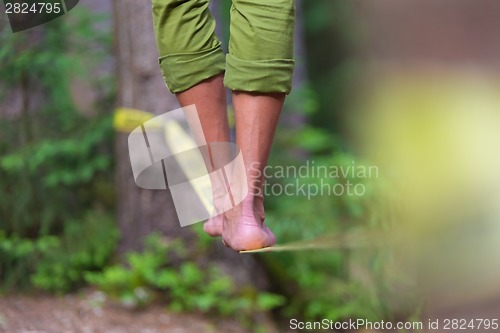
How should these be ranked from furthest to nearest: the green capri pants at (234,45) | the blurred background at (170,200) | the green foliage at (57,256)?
the green foliage at (57,256)
the blurred background at (170,200)
the green capri pants at (234,45)

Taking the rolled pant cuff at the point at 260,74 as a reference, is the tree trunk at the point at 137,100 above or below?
below

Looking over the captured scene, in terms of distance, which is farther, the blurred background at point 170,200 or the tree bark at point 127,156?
the tree bark at point 127,156

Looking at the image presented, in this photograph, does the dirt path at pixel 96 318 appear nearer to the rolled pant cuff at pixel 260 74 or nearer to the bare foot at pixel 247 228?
the bare foot at pixel 247 228

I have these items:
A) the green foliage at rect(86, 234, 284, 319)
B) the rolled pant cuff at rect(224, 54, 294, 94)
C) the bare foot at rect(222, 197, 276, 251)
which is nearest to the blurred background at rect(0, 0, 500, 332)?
the green foliage at rect(86, 234, 284, 319)

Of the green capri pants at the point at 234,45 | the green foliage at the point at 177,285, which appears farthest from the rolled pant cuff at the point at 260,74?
the green foliage at the point at 177,285

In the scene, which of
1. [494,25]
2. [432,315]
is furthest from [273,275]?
[494,25]

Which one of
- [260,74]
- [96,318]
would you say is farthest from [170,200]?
[260,74]

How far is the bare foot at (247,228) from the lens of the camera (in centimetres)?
149

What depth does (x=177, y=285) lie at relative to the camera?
2.92 metres

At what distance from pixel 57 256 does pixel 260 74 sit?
1845 mm

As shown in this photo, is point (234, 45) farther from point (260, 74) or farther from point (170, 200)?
point (170, 200)

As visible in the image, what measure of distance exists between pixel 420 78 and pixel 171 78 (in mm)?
1999

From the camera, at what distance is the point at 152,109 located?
2.89 metres

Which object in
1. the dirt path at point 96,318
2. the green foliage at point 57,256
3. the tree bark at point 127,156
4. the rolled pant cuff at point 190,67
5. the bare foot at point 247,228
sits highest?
the rolled pant cuff at point 190,67
